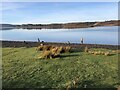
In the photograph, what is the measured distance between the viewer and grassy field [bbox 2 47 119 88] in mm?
17812

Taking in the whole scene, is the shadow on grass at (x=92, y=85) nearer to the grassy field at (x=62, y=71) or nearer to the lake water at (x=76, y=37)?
→ the grassy field at (x=62, y=71)

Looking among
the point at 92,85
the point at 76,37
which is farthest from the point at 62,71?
the point at 76,37

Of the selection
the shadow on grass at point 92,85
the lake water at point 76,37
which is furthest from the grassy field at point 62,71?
the lake water at point 76,37

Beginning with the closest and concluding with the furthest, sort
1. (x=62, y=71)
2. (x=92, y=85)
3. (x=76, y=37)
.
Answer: (x=92, y=85) → (x=62, y=71) → (x=76, y=37)

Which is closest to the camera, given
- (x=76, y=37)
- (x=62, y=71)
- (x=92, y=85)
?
(x=92, y=85)

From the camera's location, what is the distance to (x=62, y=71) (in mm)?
20125

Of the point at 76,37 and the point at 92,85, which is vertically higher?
the point at 76,37

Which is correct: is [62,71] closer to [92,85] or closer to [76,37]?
[92,85]

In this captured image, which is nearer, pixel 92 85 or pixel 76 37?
pixel 92 85

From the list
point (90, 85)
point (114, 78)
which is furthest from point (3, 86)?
point (114, 78)

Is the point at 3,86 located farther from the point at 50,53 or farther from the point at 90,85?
the point at 50,53

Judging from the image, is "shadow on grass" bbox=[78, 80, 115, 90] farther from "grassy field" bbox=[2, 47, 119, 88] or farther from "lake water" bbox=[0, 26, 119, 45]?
"lake water" bbox=[0, 26, 119, 45]

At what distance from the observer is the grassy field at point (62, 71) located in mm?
17812

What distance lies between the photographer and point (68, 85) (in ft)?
56.3
